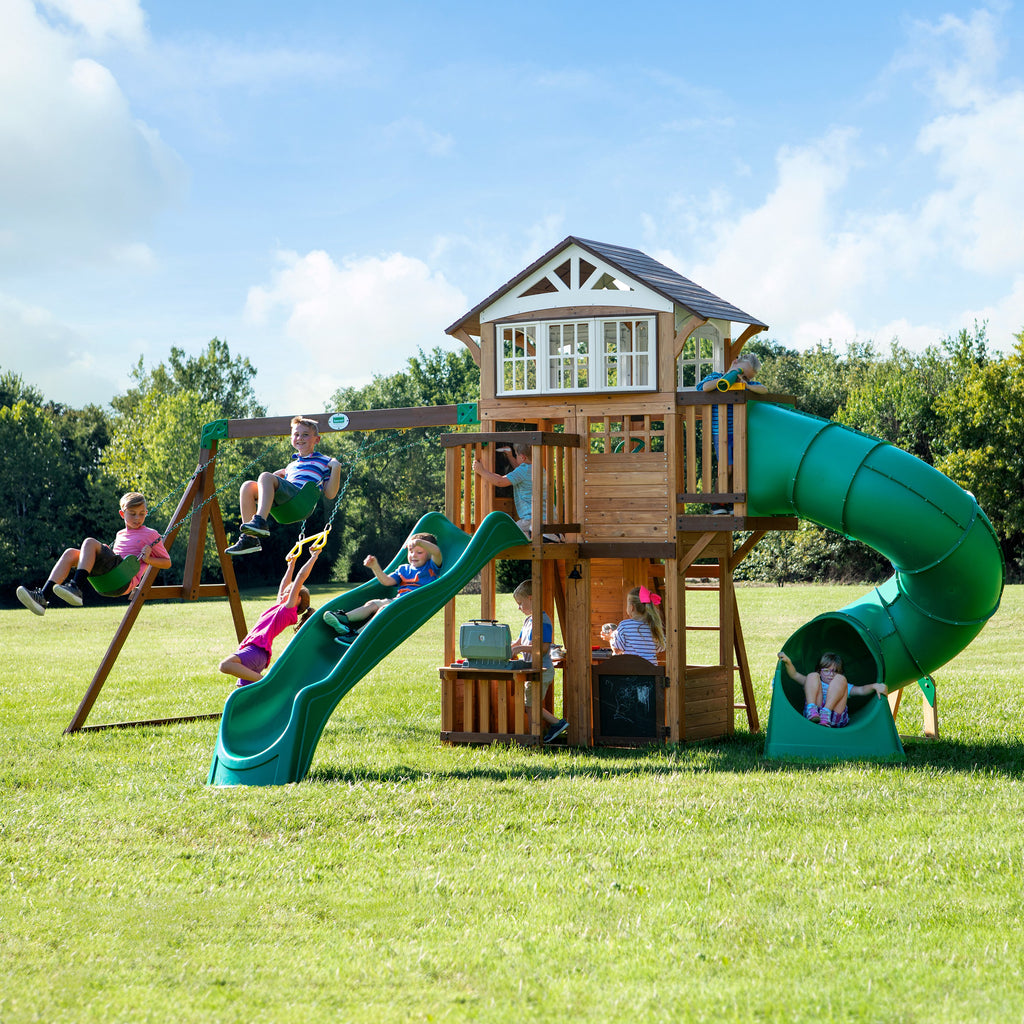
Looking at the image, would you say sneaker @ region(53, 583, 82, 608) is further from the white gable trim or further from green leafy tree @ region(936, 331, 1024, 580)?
green leafy tree @ region(936, 331, 1024, 580)

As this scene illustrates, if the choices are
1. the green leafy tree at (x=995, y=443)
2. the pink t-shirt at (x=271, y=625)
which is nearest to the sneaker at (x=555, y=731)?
the pink t-shirt at (x=271, y=625)

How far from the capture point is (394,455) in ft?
190

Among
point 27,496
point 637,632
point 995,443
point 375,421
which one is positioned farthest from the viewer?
point 27,496

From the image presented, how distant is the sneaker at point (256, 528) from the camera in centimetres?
1025

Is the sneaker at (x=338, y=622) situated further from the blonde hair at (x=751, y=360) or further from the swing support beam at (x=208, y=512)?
the blonde hair at (x=751, y=360)

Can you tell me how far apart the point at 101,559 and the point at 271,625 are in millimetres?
1823

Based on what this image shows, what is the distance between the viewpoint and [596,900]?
235 inches

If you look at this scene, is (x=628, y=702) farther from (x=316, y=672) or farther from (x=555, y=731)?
(x=316, y=672)

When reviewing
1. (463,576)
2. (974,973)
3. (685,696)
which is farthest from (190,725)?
(974,973)

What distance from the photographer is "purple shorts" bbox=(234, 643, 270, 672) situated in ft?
35.3

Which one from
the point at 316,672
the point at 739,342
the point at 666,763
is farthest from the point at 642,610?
the point at 316,672

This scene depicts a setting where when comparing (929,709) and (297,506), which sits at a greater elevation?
(297,506)

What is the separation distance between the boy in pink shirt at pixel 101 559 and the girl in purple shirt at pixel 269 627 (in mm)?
1263

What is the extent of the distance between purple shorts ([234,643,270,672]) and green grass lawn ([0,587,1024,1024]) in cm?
95
